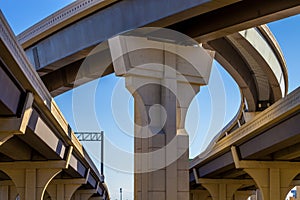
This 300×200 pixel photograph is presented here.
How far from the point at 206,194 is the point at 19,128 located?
41.4 m

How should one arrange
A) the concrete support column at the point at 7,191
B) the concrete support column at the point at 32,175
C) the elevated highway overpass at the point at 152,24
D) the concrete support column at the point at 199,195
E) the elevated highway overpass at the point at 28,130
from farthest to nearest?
the concrete support column at the point at 199,195 → the concrete support column at the point at 7,191 → the concrete support column at the point at 32,175 → the elevated highway overpass at the point at 152,24 → the elevated highway overpass at the point at 28,130

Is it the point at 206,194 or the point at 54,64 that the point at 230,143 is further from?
the point at 206,194

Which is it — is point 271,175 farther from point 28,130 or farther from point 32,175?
point 28,130

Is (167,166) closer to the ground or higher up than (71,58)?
closer to the ground

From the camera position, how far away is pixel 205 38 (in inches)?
701

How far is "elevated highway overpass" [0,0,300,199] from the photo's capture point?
16.2 m

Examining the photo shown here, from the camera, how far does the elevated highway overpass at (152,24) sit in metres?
16.2

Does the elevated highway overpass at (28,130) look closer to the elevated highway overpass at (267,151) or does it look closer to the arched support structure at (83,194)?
the elevated highway overpass at (267,151)

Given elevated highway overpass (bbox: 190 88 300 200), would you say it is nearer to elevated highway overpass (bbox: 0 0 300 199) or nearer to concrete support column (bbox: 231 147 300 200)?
concrete support column (bbox: 231 147 300 200)

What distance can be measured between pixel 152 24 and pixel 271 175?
1108 centimetres

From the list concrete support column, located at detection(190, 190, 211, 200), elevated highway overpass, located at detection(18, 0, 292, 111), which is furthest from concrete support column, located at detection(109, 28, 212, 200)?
concrete support column, located at detection(190, 190, 211, 200)

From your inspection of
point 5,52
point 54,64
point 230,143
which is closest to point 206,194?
point 230,143

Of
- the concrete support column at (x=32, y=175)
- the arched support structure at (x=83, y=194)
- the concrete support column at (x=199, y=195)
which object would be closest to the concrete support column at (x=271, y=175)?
the concrete support column at (x=32, y=175)

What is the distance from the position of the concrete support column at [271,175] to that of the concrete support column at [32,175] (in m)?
7.17
